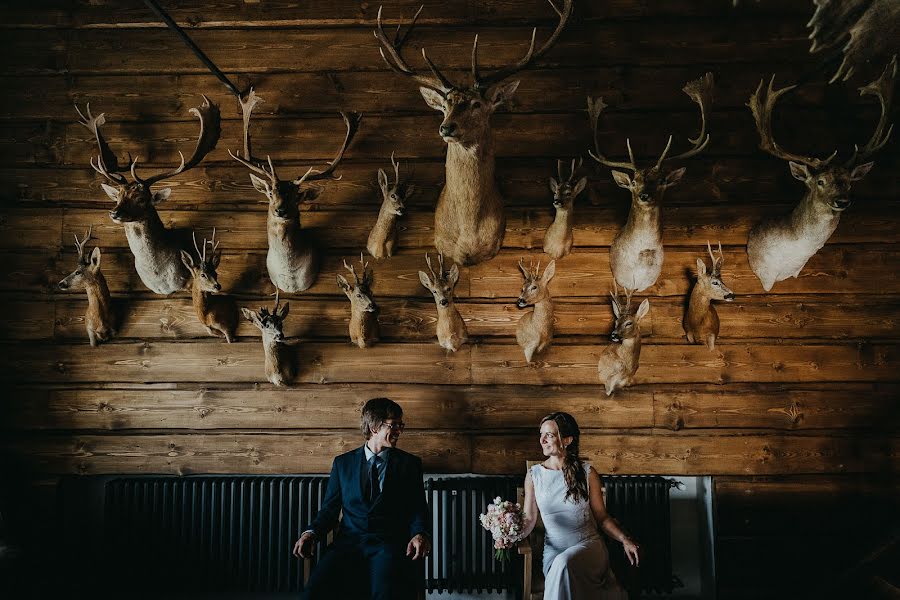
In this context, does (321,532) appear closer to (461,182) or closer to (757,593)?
(461,182)

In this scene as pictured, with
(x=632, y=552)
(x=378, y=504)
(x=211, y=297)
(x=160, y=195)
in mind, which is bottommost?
(x=632, y=552)

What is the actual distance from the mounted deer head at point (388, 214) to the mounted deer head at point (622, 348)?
1510 millimetres

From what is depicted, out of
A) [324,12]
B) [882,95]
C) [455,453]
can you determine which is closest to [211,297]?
[455,453]

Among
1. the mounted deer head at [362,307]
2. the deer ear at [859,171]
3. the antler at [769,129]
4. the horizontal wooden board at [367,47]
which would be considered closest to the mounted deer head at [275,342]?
the mounted deer head at [362,307]

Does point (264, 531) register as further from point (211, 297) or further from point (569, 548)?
point (569, 548)

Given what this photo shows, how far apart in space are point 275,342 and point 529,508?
6.27 feet

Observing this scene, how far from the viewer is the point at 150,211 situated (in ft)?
12.6

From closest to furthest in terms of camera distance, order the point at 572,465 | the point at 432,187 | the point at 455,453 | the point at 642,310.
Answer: the point at 572,465 < the point at 642,310 < the point at 455,453 < the point at 432,187

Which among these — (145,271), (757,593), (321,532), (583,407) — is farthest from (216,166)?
(757,593)

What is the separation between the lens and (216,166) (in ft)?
14.1

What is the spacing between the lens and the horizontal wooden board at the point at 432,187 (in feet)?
13.7

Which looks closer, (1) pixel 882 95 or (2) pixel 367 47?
(1) pixel 882 95

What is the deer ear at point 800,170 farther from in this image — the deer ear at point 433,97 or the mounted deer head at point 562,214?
the deer ear at point 433,97

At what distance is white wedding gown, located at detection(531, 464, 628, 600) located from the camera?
3016 mm
